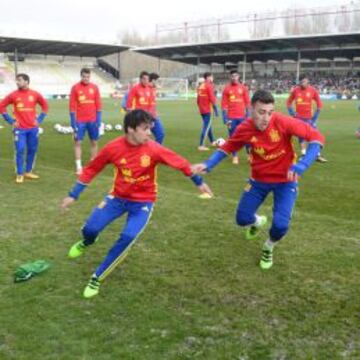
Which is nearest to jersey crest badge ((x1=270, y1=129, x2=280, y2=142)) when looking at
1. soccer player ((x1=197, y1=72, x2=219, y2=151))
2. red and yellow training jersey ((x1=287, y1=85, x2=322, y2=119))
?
red and yellow training jersey ((x1=287, y1=85, x2=322, y2=119))

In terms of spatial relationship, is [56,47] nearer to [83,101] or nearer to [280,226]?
[83,101]

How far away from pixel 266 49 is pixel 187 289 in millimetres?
62155

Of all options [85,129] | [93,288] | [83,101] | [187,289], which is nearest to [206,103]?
[85,129]

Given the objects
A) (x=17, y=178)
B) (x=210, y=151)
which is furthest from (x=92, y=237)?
(x=210, y=151)

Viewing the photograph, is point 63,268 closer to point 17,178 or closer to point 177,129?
point 17,178

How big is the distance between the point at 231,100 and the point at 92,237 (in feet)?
28.2

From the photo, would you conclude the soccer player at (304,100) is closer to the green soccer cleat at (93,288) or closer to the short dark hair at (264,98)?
the short dark hair at (264,98)

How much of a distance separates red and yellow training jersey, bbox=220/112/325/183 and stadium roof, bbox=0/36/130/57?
6013 centimetres

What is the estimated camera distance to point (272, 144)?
17.9ft

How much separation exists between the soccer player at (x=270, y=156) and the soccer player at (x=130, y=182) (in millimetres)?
422

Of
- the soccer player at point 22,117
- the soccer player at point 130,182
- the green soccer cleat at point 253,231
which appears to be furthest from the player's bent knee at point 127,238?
the soccer player at point 22,117

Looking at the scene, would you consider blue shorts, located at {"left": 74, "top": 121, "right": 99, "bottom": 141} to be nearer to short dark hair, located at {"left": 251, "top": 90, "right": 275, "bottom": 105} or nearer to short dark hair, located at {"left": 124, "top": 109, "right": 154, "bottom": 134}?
short dark hair, located at {"left": 124, "top": 109, "right": 154, "bottom": 134}

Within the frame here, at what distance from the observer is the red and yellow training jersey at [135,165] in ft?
16.2

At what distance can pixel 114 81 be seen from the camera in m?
72.2
